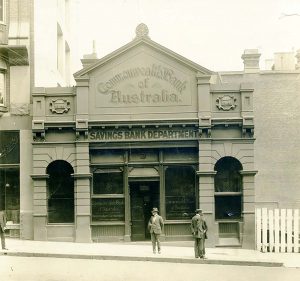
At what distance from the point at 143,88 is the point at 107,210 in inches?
207

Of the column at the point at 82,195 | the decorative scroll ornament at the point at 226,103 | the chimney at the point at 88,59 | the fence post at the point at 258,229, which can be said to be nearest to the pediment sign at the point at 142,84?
the decorative scroll ornament at the point at 226,103

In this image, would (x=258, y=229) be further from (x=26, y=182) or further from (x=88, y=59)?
(x=88, y=59)

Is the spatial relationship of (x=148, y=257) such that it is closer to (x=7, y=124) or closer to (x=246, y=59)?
(x=7, y=124)

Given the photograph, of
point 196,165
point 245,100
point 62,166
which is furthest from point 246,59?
point 62,166

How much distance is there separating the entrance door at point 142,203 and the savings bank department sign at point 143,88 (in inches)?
134

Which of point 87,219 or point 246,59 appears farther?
point 246,59

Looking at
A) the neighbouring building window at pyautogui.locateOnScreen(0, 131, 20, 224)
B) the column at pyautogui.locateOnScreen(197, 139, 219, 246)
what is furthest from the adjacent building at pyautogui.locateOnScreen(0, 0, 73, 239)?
the column at pyautogui.locateOnScreen(197, 139, 219, 246)

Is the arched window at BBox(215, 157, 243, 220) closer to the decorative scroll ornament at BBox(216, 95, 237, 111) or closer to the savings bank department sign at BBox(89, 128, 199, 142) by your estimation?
the savings bank department sign at BBox(89, 128, 199, 142)

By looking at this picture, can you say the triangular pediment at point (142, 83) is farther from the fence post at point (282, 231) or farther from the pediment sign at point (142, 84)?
the fence post at point (282, 231)

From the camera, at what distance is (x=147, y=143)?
22016mm

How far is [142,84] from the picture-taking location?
2238 cm

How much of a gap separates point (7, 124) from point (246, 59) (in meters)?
12.6

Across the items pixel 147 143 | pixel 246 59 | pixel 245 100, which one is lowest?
pixel 147 143

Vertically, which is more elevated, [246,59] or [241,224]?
[246,59]
